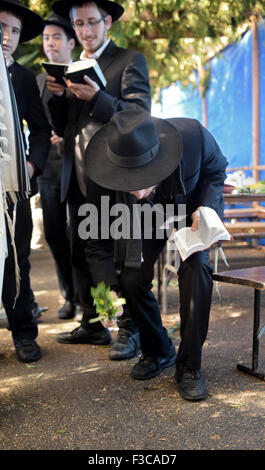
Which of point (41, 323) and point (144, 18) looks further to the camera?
point (144, 18)

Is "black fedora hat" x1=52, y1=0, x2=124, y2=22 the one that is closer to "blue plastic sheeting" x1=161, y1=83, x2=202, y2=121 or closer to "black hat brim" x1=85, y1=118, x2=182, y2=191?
"black hat brim" x1=85, y1=118, x2=182, y2=191

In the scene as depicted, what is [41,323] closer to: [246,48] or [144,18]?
[144,18]

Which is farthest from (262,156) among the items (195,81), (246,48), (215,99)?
(195,81)

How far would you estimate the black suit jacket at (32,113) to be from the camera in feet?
9.95

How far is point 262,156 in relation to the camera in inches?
272

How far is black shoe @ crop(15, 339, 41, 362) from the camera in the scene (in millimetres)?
3156

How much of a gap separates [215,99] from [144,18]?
3092mm

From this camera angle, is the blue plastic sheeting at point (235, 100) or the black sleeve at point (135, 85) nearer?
the black sleeve at point (135, 85)

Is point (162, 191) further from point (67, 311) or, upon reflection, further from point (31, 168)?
point (67, 311)

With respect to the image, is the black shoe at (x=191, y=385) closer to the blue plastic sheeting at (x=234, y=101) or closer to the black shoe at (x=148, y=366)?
the black shoe at (x=148, y=366)

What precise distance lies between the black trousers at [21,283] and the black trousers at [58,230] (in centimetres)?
67

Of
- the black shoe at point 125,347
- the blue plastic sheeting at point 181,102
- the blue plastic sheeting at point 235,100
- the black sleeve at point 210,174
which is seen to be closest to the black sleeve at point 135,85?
the black sleeve at point 210,174
